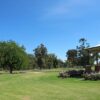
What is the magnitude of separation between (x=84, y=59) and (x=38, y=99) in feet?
212

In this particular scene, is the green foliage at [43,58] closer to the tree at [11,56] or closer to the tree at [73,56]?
the tree at [73,56]

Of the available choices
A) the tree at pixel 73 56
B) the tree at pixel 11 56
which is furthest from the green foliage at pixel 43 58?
the tree at pixel 11 56

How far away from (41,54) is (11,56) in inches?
1720

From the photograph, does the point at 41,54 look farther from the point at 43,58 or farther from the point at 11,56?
the point at 11,56

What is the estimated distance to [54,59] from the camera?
110062 millimetres

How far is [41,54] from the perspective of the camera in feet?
339

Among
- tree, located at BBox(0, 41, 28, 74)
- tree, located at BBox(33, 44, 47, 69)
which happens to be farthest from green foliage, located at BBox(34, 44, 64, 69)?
tree, located at BBox(0, 41, 28, 74)

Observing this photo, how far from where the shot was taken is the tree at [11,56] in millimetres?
59875

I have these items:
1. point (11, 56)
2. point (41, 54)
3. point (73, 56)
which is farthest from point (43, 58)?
point (11, 56)

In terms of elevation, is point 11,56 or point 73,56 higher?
point 73,56

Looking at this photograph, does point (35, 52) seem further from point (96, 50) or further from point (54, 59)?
point (96, 50)

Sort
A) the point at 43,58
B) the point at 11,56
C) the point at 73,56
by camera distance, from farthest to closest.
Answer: the point at 43,58 < the point at 73,56 < the point at 11,56

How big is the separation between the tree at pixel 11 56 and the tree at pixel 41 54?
→ 3801 cm

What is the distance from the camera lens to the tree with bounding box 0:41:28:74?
5988cm
